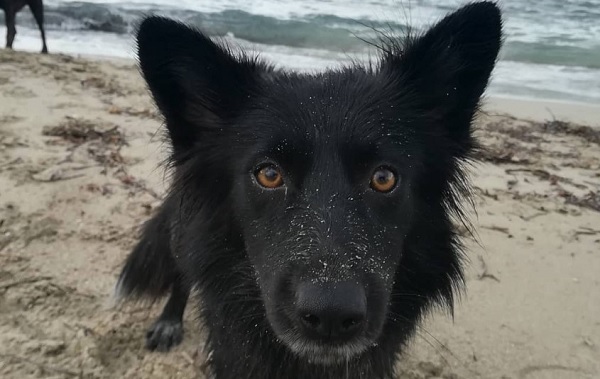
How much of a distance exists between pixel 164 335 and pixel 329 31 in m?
11.9

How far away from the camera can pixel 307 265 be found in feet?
6.79

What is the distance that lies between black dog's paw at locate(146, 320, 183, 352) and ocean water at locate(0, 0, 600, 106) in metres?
5.85

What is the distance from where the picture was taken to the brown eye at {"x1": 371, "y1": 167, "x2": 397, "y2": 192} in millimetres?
2373

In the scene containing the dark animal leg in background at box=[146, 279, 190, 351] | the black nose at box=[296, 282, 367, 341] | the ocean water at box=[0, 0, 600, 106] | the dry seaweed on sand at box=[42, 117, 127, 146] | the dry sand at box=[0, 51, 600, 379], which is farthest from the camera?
the ocean water at box=[0, 0, 600, 106]

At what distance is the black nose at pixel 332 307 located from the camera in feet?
6.35

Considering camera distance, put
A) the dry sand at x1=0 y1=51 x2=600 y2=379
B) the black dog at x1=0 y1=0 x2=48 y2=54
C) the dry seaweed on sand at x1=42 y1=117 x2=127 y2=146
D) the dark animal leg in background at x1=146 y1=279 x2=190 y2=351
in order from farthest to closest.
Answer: the black dog at x1=0 y1=0 x2=48 y2=54 → the dry seaweed on sand at x1=42 y1=117 x2=127 y2=146 → the dark animal leg in background at x1=146 y1=279 x2=190 y2=351 → the dry sand at x1=0 y1=51 x2=600 y2=379

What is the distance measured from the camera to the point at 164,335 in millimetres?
3402

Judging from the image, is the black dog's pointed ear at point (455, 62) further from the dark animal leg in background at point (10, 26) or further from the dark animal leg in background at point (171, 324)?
the dark animal leg in background at point (10, 26)

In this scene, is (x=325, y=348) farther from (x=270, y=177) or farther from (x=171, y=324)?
(x=171, y=324)

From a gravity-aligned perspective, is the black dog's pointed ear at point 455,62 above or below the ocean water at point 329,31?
above

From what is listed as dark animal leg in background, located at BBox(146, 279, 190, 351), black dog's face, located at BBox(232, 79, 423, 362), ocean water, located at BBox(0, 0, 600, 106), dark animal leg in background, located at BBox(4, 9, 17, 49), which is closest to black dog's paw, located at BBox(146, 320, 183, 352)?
dark animal leg in background, located at BBox(146, 279, 190, 351)

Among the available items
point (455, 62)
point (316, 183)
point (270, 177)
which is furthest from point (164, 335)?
point (455, 62)

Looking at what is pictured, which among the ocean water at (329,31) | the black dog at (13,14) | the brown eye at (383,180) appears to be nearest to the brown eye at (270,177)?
the brown eye at (383,180)

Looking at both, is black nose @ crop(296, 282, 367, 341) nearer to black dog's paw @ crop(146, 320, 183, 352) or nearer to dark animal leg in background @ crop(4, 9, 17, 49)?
black dog's paw @ crop(146, 320, 183, 352)
